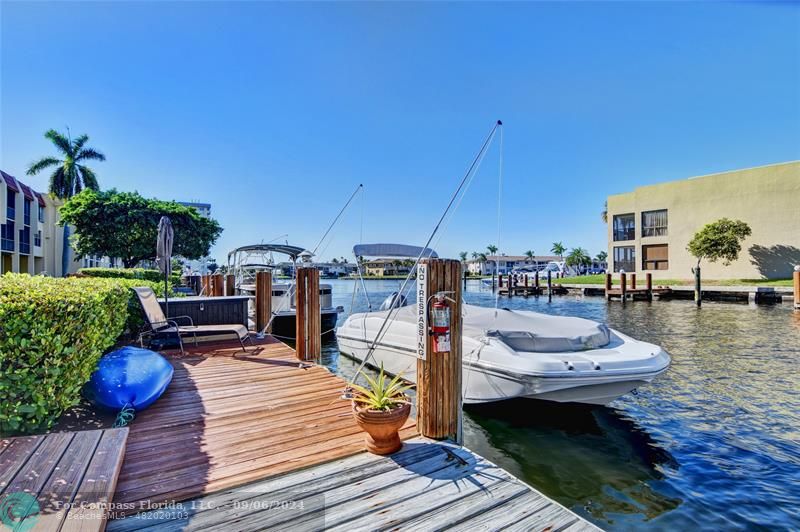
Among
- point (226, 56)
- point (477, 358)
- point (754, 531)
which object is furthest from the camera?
point (226, 56)

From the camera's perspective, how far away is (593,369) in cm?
442

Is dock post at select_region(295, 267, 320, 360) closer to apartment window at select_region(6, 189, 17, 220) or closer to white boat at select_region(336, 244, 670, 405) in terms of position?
white boat at select_region(336, 244, 670, 405)

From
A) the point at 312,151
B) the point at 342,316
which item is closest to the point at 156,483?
the point at 312,151

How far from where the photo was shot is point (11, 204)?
25.4m

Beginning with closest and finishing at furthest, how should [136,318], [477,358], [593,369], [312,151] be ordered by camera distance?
1. [593,369]
2. [477,358]
3. [136,318]
4. [312,151]

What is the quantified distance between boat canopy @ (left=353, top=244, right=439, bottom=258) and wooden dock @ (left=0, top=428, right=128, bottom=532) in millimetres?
6077

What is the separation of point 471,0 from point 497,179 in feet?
16.8

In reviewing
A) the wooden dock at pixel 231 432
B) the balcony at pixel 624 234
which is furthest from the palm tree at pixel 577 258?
the wooden dock at pixel 231 432

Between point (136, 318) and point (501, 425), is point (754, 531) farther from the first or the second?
point (136, 318)

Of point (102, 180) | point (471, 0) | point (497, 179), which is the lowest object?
point (497, 179)

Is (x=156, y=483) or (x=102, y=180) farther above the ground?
(x=102, y=180)

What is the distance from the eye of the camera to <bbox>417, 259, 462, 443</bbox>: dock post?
3408mm

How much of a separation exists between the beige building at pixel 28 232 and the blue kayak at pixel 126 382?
908 inches

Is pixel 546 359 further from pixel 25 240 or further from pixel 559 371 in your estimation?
pixel 25 240
